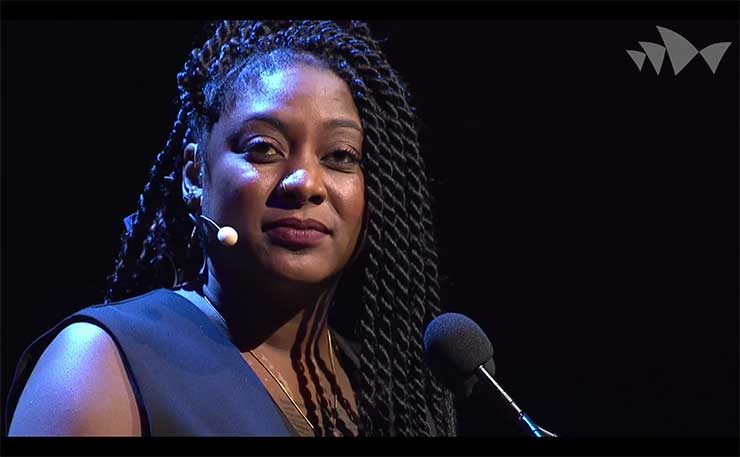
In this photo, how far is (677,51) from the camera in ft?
7.62

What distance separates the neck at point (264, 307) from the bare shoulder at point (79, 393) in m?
0.33

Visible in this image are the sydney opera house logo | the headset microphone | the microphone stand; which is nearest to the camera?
the microphone stand

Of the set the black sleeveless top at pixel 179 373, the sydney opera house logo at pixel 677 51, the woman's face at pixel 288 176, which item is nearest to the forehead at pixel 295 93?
the woman's face at pixel 288 176

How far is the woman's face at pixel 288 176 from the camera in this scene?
1.74 m

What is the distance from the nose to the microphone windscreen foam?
329mm

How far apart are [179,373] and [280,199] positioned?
1.22ft

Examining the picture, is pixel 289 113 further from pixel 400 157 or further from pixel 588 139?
pixel 588 139

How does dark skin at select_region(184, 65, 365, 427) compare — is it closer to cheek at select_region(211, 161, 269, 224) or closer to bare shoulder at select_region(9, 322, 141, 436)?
cheek at select_region(211, 161, 269, 224)

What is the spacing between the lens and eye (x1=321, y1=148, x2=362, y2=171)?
181cm

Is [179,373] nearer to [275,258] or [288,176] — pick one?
[275,258]

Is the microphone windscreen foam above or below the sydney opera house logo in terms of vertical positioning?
below

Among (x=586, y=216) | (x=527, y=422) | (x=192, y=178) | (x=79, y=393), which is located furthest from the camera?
(x=586, y=216)

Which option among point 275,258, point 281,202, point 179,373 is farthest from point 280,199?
point 179,373

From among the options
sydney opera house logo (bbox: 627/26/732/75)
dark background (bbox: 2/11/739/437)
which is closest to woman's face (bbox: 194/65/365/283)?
dark background (bbox: 2/11/739/437)
